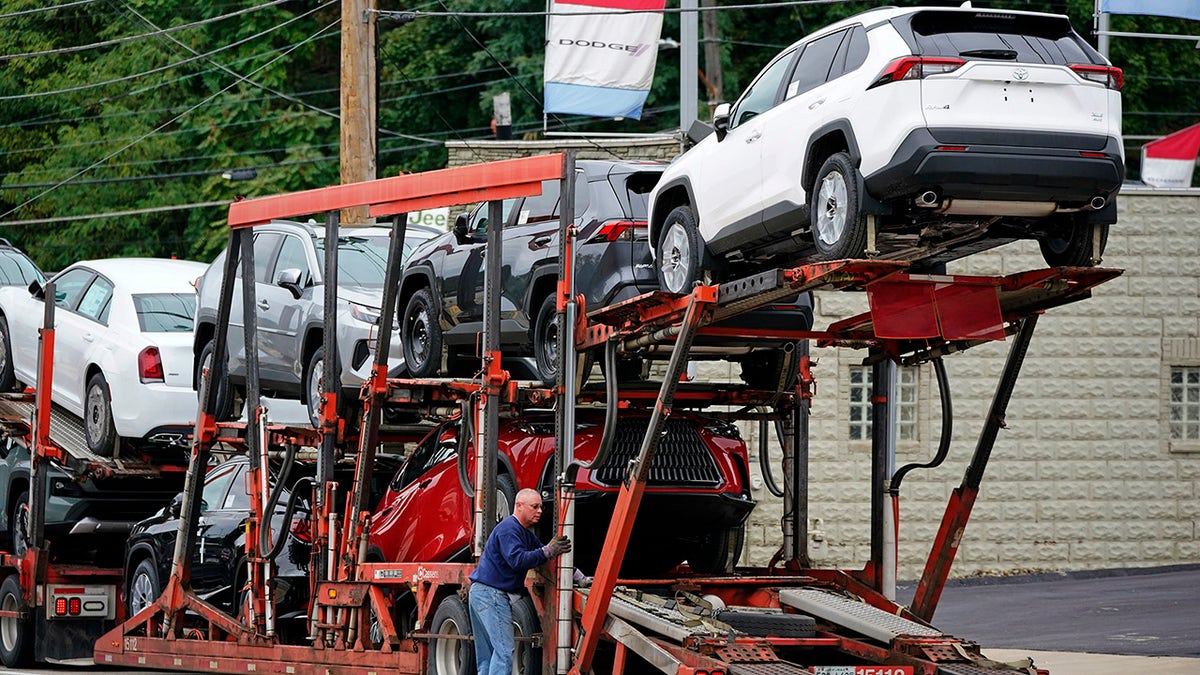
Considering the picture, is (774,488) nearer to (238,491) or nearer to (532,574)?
(532,574)

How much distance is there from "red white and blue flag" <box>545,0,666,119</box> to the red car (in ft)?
26.7

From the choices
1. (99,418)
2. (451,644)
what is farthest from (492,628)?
(99,418)

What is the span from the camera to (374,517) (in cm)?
1299

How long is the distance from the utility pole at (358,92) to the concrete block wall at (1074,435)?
5670 mm

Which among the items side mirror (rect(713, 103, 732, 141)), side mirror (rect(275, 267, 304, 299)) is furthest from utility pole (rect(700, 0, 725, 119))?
side mirror (rect(713, 103, 732, 141))

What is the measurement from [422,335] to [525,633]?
10.0 ft

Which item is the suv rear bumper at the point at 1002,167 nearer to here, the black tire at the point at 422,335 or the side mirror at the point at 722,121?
the side mirror at the point at 722,121

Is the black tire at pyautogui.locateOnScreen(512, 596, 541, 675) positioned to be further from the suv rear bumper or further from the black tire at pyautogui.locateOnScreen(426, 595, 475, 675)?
the suv rear bumper

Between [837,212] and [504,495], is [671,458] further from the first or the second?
[837,212]

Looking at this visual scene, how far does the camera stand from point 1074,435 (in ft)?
69.5

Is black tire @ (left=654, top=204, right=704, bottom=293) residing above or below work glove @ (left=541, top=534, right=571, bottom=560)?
above

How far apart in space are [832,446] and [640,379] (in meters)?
8.48

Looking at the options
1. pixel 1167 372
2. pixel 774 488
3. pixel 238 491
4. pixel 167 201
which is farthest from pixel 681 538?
pixel 167 201

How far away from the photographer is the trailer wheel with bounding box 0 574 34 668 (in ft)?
54.6
